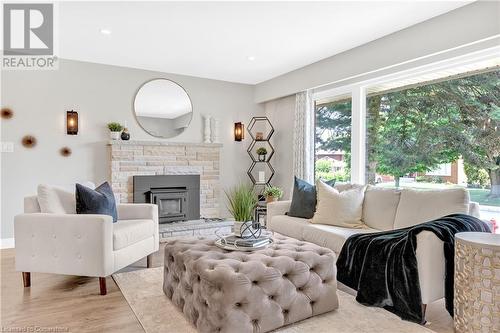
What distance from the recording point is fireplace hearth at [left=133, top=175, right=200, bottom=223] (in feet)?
16.7

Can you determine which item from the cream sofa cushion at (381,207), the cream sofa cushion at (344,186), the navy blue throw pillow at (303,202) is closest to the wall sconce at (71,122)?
the navy blue throw pillow at (303,202)

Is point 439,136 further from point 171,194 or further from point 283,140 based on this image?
point 171,194

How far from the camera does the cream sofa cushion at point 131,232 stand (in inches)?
118

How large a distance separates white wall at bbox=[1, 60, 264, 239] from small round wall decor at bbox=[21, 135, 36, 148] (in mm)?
44

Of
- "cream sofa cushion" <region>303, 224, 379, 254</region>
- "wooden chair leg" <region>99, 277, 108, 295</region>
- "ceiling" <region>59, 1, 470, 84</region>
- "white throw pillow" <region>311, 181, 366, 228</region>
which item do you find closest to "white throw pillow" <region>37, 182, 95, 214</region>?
"wooden chair leg" <region>99, 277, 108, 295</region>

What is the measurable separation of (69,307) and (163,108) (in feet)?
11.3

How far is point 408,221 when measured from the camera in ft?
10.2

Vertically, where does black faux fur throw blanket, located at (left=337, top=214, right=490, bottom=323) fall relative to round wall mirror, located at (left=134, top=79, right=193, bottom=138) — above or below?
below

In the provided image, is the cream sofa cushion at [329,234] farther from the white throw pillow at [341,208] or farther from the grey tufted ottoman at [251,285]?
the grey tufted ottoman at [251,285]

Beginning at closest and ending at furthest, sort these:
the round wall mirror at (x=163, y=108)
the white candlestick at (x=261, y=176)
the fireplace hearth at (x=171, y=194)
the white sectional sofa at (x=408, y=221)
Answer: the white sectional sofa at (x=408, y=221) → the fireplace hearth at (x=171, y=194) → the round wall mirror at (x=163, y=108) → the white candlestick at (x=261, y=176)

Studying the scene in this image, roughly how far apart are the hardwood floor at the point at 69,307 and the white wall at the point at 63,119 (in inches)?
65.0

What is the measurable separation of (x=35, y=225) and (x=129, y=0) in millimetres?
2080

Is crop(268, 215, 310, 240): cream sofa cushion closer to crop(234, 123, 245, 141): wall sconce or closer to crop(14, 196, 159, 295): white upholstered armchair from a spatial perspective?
crop(14, 196, 159, 295): white upholstered armchair

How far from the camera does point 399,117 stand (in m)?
4.06
